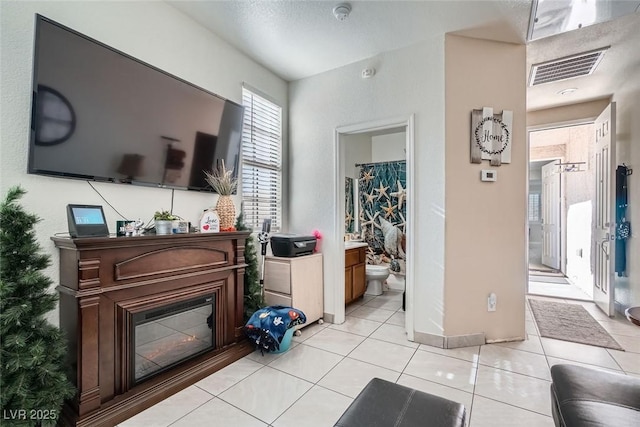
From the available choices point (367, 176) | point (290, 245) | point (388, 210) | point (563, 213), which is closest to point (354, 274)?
point (290, 245)

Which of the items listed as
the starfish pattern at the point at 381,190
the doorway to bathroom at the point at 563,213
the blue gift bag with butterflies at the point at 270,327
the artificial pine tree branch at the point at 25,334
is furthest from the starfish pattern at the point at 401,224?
the artificial pine tree branch at the point at 25,334

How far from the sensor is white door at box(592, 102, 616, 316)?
3.31 meters

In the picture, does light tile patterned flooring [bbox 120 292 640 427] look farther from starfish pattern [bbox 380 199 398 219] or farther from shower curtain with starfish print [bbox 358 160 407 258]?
starfish pattern [bbox 380 199 398 219]

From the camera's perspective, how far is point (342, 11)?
2.29m

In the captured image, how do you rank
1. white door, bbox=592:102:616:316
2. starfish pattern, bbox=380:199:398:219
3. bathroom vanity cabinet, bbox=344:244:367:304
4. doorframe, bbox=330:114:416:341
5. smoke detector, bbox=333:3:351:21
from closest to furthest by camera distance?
1. smoke detector, bbox=333:3:351:21
2. doorframe, bbox=330:114:416:341
3. white door, bbox=592:102:616:316
4. bathroom vanity cabinet, bbox=344:244:367:304
5. starfish pattern, bbox=380:199:398:219

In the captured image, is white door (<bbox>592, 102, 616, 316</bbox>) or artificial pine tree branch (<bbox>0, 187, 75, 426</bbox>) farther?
white door (<bbox>592, 102, 616, 316</bbox>)

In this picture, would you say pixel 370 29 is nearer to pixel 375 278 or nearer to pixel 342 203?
pixel 342 203

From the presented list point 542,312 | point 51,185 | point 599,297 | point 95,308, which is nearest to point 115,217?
point 51,185

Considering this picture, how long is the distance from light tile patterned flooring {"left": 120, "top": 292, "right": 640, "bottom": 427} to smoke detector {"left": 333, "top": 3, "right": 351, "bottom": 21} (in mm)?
2828

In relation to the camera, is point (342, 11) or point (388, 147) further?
point (388, 147)

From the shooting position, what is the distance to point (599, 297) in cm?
367

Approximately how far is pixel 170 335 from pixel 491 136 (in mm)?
3167

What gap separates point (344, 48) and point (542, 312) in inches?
151

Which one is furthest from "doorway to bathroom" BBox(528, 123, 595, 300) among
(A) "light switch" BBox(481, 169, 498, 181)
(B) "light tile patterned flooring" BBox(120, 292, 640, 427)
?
(A) "light switch" BBox(481, 169, 498, 181)
